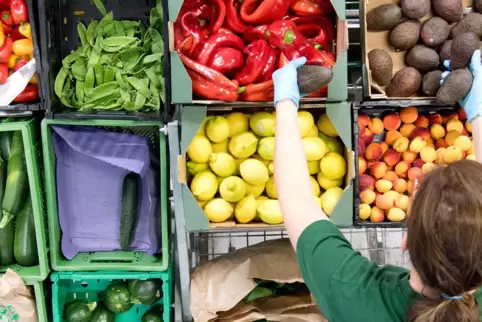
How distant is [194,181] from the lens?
1.66m

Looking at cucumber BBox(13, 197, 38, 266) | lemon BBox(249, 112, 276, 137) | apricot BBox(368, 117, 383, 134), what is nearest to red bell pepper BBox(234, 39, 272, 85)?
lemon BBox(249, 112, 276, 137)

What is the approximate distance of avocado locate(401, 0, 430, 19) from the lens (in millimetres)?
1746

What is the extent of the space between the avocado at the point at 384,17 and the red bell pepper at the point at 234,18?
49 centimetres

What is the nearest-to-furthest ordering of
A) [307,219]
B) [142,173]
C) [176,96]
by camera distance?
[307,219]
[176,96]
[142,173]

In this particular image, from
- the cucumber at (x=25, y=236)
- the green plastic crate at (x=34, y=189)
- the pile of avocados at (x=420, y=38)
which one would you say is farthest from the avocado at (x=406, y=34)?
the cucumber at (x=25, y=236)

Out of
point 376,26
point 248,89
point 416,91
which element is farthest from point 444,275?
point 376,26

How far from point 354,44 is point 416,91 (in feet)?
1.02

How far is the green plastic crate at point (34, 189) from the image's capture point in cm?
169

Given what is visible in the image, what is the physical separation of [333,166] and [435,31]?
60 cm

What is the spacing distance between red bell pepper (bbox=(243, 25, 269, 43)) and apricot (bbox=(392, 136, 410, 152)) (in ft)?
2.06

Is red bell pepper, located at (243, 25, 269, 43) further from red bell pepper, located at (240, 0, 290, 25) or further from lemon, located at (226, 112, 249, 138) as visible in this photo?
lemon, located at (226, 112, 249, 138)

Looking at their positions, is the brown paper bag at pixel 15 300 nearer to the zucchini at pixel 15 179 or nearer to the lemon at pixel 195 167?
the zucchini at pixel 15 179

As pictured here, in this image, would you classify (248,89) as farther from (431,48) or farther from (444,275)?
(444,275)

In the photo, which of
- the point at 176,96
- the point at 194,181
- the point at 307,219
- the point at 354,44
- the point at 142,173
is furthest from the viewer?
the point at 354,44
